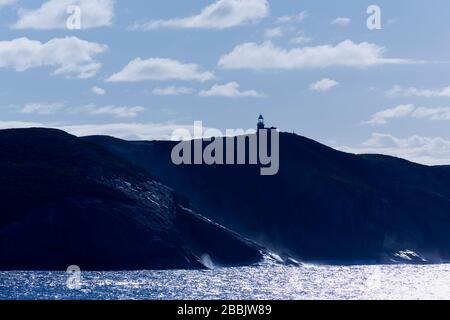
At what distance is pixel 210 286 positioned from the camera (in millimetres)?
143500

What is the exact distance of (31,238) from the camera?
190 m

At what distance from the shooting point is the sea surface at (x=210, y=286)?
122 metres

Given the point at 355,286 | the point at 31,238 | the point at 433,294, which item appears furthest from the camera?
the point at 31,238

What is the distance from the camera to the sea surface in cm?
12194

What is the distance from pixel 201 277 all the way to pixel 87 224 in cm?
3760

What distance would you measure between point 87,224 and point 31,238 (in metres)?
12.9
